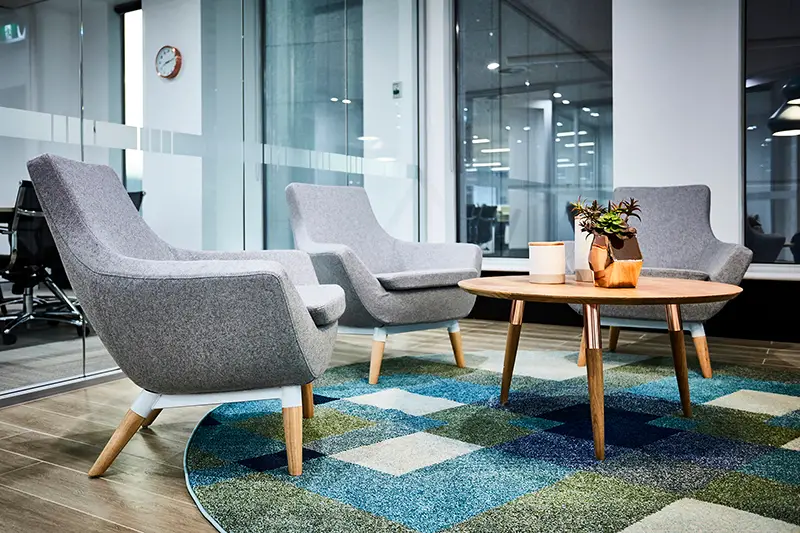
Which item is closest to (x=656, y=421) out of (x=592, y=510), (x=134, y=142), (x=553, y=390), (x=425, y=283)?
(x=553, y=390)

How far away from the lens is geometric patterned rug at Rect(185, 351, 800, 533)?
1.71 metres

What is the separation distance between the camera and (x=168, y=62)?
3662mm

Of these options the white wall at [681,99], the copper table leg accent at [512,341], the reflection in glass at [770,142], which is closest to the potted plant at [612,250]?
the copper table leg accent at [512,341]

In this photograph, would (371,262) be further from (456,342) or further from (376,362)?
(376,362)

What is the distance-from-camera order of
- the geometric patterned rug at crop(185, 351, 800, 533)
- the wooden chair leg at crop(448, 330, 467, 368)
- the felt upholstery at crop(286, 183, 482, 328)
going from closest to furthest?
the geometric patterned rug at crop(185, 351, 800, 533), the felt upholstery at crop(286, 183, 482, 328), the wooden chair leg at crop(448, 330, 467, 368)

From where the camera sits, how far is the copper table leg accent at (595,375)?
215 centimetres

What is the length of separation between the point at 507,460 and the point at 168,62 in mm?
2649

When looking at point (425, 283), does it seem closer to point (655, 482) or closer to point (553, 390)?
point (553, 390)

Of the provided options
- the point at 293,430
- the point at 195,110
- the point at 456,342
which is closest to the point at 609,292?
the point at 293,430

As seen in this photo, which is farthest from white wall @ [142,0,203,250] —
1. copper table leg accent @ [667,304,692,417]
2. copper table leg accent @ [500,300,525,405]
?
copper table leg accent @ [667,304,692,417]

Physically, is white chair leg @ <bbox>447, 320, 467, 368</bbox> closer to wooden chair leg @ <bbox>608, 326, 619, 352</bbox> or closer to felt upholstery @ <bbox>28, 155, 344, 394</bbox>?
wooden chair leg @ <bbox>608, 326, 619, 352</bbox>

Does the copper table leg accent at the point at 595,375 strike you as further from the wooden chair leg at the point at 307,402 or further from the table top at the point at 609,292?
the wooden chair leg at the point at 307,402

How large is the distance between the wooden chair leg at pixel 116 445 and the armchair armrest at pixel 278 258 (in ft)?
2.23

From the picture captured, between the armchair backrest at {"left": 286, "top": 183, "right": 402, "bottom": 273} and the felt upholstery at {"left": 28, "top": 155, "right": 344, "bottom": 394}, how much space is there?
1.39 m
